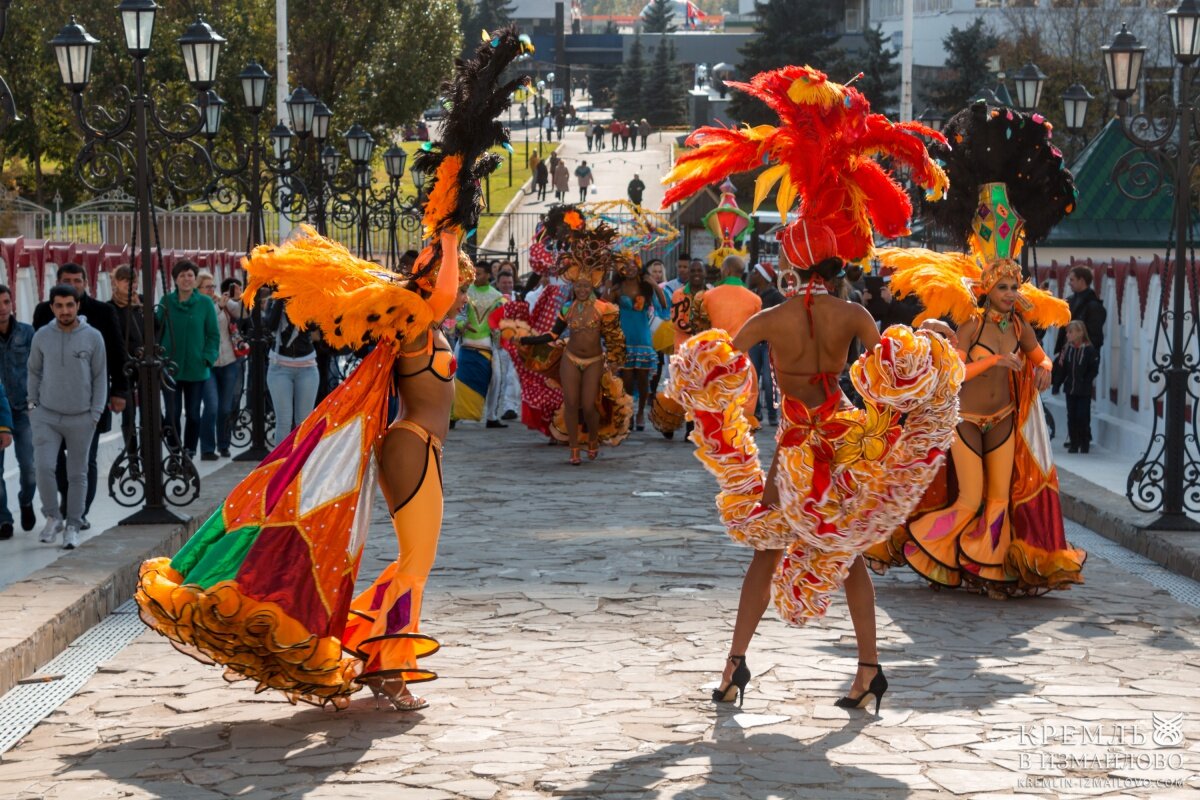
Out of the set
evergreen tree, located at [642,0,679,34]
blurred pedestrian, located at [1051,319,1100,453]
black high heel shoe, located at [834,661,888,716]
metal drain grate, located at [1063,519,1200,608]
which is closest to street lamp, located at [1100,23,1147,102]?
metal drain grate, located at [1063,519,1200,608]

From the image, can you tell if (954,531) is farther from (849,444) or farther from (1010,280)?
(849,444)

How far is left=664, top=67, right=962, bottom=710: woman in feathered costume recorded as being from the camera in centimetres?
704

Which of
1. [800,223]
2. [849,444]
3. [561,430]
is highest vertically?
[800,223]

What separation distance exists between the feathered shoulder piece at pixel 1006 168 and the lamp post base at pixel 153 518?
17.3 feet

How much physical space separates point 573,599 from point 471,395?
1052 centimetres

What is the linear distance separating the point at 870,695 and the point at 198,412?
383 inches

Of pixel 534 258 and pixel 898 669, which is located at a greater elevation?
pixel 534 258

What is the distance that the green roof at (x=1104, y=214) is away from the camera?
105 feet

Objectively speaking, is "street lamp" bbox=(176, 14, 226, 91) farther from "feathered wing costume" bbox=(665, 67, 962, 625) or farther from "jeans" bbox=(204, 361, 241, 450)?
"feathered wing costume" bbox=(665, 67, 962, 625)

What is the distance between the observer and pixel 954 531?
395 inches

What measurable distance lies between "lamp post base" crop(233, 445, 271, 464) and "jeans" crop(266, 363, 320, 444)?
1094mm

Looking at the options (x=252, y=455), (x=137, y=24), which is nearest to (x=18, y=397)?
(x=137, y=24)

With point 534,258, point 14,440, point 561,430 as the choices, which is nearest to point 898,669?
point 14,440

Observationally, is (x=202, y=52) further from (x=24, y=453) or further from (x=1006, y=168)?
(x=1006, y=168)
